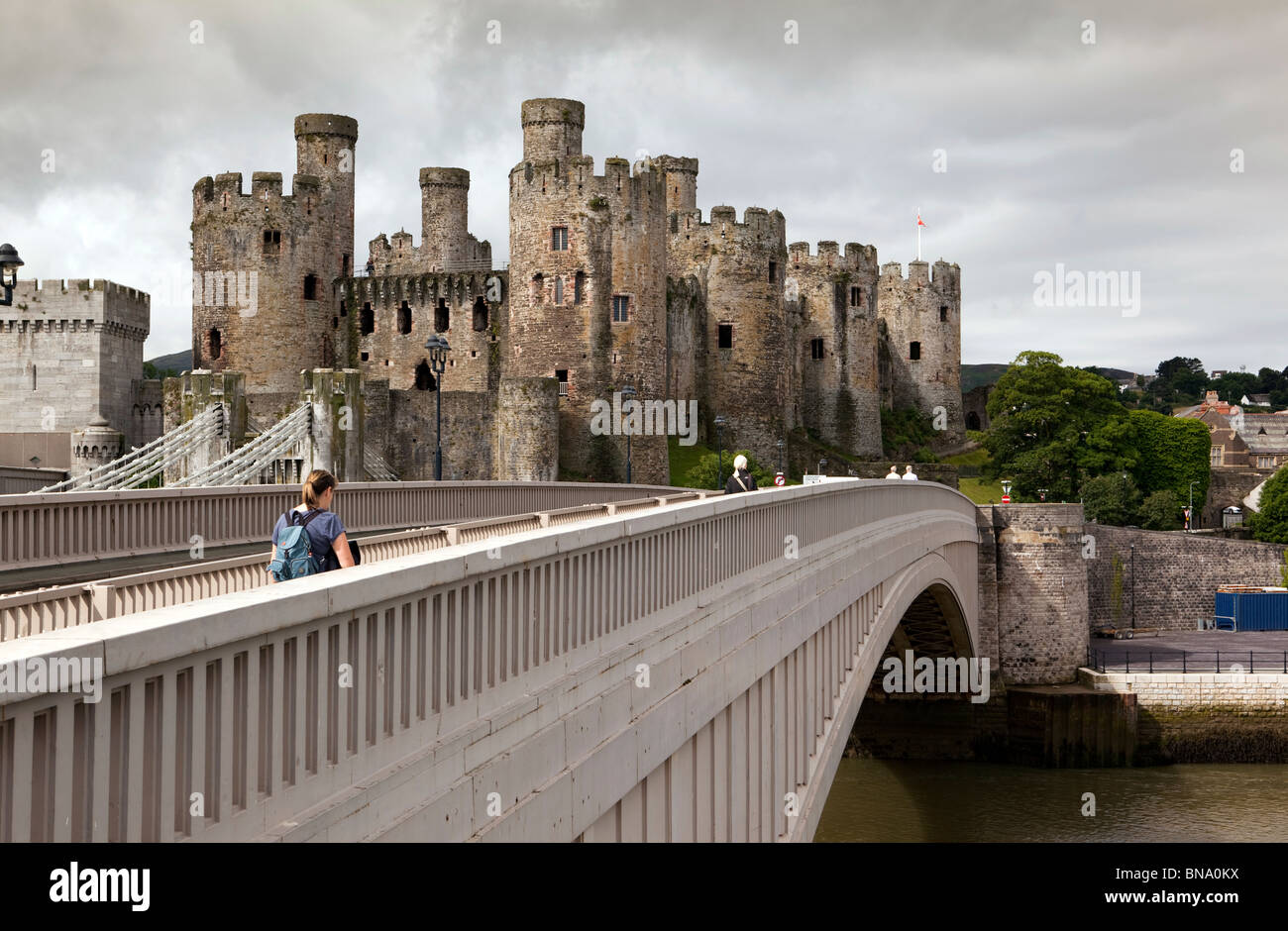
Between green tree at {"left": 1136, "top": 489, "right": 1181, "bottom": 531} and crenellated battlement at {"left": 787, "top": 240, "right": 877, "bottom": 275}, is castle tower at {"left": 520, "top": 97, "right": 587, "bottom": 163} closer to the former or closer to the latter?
crenellated battlement at {"left": 787, "top": 240, "right": 877, "bottom": 275}

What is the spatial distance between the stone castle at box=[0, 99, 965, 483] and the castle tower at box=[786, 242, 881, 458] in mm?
3578

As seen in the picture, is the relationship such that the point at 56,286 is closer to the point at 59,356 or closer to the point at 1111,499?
the point at 59,356

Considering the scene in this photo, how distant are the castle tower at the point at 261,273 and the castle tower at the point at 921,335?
114 feet

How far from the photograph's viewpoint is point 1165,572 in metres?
57.0

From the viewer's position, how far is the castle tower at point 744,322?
59562mm

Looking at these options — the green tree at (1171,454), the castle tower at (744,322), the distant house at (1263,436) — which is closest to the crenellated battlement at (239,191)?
the castle tower at (744,322)

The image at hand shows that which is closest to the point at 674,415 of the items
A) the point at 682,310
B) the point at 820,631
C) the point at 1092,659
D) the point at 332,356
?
the point at 682,310

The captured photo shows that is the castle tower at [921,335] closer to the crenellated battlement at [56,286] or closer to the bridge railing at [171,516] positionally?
the crenellated battlement at [56,286]

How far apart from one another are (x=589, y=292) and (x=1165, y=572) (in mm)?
25493

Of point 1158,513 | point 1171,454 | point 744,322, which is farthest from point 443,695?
point 1171,454

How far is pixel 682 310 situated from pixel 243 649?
54033 mm

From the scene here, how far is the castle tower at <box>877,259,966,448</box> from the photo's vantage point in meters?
79.2

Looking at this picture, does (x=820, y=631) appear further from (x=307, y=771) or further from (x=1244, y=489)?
(x=1244, y=489)
